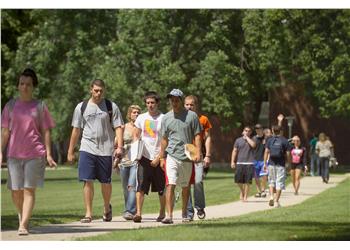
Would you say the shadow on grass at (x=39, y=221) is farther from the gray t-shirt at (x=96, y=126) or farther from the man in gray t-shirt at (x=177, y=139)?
the man in gray t-shirt at (x=177, y=139)

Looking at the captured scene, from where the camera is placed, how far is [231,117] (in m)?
51.3

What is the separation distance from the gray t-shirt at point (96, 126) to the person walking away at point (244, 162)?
9.68 metres

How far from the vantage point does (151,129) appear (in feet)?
50.1

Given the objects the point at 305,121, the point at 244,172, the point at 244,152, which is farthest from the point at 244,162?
the point at 305,121

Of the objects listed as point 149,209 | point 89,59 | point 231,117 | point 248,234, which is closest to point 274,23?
point 231,117

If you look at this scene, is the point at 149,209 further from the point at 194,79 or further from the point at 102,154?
the point at 194,79

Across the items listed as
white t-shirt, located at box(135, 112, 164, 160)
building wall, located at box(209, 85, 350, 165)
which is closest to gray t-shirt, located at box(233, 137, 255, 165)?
white t-shirt, located at box(135, 112, 164, 160)

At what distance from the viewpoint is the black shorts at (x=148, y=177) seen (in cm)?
1538

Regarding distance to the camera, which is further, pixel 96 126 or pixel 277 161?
pixel 277 161

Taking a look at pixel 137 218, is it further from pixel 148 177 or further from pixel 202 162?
pixel 202 162

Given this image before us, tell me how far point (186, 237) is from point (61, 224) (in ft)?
13.0

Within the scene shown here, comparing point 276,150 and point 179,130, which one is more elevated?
point 179,130

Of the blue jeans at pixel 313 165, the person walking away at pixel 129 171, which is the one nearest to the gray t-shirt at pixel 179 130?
the person walking away at pixel 129 171

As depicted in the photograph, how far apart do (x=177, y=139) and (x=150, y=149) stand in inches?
34.6
